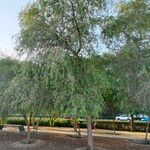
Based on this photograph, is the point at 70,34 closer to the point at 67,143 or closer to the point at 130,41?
the point at 130,41

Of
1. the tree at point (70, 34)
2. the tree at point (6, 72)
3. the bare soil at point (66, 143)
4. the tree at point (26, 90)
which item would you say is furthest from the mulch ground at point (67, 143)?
the tree at point (70, 34)

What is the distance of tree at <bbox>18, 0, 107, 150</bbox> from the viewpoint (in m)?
17.1

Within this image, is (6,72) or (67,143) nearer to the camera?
(6,72)

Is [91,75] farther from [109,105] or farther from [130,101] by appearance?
Answer: [109,105]

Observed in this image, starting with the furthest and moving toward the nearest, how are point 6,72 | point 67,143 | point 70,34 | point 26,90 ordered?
point 67,143
point 6,72
point 26,90
point 70,34

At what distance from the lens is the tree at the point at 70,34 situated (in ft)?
A: 56.1

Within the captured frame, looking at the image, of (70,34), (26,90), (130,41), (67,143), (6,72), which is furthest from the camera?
(67,143)

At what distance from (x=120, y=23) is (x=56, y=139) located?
25.4 feet

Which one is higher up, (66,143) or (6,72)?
(6,72)

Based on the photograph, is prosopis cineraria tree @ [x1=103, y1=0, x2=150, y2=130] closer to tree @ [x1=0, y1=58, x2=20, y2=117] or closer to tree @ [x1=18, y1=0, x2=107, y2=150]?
tree @ [x1=18, y1=0, x2=107, y2=150]

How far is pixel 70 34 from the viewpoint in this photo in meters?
17.5

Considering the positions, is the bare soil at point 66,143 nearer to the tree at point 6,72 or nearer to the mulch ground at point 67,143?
the mulch ground at point 67,143

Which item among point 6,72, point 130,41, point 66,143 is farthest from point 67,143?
point 130,41

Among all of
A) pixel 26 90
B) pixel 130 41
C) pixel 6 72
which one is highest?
pixel 130 41
